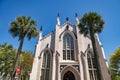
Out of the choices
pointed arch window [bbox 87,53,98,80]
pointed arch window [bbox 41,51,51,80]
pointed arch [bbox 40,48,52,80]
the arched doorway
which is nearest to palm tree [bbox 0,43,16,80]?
pointed arch [bbox 40,48,52,80]

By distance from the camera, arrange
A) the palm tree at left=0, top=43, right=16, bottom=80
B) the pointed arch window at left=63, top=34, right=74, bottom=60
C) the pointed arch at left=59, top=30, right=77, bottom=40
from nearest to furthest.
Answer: the pointed arch window at left=63, top=34, right=74, bottom=60 → the palm tree at left=0, top=43, right=16, bottom=80 → the pointed arch at left=59, top=30, right=77, bottom=40

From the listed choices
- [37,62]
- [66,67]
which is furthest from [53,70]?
[37,62]

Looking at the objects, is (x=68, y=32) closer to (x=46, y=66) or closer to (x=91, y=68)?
(x=46, y=66)

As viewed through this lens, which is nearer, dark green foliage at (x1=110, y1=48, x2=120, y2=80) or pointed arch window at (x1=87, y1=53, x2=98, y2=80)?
pointed arch window at (x1=87, y1=53, x2=98, y2=80)

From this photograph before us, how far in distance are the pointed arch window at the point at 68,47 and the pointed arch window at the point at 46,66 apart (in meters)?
3.53

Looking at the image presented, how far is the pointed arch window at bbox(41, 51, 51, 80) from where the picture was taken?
75.3 ft

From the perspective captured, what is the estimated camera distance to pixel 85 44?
85.6ft

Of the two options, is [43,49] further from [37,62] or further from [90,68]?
[90,68]

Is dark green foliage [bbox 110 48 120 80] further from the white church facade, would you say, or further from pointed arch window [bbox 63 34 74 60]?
pointed arch window [bbox 63 34 74 60]

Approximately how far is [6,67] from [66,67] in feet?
44.2

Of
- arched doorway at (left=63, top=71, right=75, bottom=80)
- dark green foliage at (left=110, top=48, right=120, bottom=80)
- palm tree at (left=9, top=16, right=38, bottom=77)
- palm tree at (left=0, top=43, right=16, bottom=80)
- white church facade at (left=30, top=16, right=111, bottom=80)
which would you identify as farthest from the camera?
dark green foliage at (left=110, top=48, right=120, bottom=80)

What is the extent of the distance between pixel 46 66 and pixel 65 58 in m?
4.20

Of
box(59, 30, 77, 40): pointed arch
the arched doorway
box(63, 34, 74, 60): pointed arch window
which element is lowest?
the arched doorway

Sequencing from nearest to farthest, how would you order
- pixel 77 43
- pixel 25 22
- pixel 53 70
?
1. pixel 25 22
2. pixel 53 70
3. pixel 77 43
